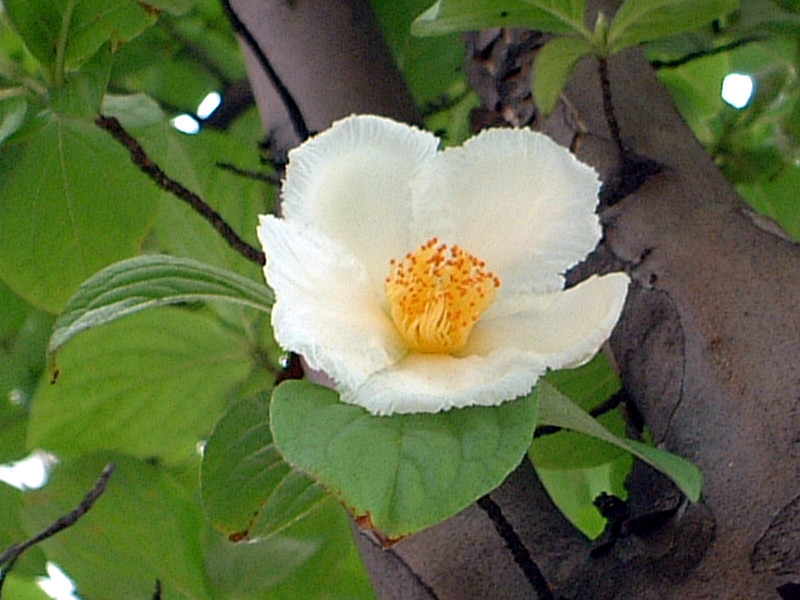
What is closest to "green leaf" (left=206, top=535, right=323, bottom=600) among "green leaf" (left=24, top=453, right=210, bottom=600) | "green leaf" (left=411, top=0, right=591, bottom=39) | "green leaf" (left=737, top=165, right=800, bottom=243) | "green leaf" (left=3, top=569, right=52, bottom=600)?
"green leaf" (left=24, top=453, right=210, bottom=600)

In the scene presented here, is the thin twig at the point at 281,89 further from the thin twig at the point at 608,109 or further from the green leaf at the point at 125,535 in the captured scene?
the green leaf at the point at 125,535

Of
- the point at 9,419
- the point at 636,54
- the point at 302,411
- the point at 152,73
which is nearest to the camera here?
the point at 302,411

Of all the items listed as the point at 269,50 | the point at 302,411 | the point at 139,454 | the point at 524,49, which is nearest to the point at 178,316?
the point at 139,454

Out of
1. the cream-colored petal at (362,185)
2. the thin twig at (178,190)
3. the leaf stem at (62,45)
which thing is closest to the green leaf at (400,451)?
the cream-colored petal at (362,185)

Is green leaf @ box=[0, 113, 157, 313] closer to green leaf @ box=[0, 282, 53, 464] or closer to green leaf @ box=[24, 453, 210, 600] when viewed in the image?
green leaf @ box=[24, 453, 210, 600]

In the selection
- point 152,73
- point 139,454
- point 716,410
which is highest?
point 152,73

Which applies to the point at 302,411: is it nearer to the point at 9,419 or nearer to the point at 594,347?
the point at 594,347
